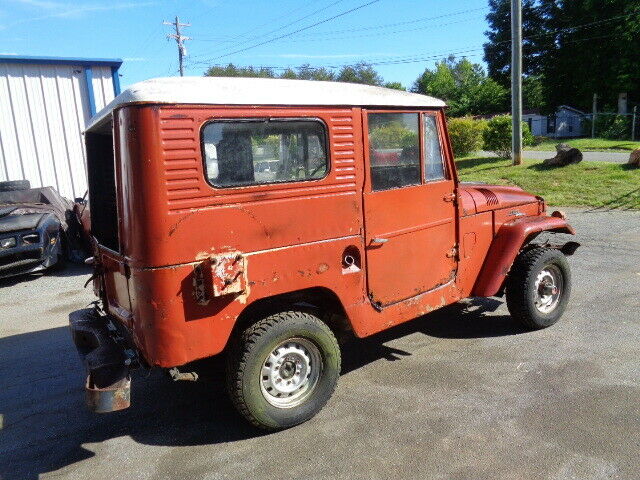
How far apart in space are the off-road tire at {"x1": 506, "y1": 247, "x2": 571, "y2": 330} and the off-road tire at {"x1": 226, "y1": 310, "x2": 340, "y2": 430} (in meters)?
2.10

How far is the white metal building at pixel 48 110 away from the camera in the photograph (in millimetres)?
10367

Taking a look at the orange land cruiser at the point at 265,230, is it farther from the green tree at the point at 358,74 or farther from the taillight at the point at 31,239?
the green tree at the point at 358,74

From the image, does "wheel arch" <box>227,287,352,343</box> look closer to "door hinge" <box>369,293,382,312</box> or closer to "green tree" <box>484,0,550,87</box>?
"door hinge" <box>369,293,382,312</box>

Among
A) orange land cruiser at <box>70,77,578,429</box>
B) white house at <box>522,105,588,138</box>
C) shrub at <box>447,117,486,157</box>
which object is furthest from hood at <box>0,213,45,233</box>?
white house at <box>522,105,588,138</box>

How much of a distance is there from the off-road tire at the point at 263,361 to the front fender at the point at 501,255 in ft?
5.85

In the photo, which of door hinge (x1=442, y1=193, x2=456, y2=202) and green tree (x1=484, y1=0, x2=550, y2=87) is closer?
door hinge (x1=442, y1=193, x2=456, y2=202)

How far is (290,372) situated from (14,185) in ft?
27.9

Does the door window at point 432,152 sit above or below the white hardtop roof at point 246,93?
below

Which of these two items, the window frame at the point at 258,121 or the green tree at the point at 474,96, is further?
the green tree at the point at 474,96

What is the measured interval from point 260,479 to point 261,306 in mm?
1063

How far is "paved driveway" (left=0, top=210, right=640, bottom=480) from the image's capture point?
10.1 ft

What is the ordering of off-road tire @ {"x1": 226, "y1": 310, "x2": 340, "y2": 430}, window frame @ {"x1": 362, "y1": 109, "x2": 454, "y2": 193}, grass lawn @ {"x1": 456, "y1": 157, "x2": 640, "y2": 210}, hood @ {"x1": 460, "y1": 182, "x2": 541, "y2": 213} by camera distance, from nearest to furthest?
off-road tire @ {"x1": 226, "y1": 310, "x2": 340, "y2": 430}
window frame @ {"x1": 362, "y1": 109, "x2": 454, "y2": 193}
hood @ {"x1": 460, "y1": 182, "x2": 541, "y2": 213}
grass lawn @ {"x1": 456, "y1": 157, "x2": 640, "y2": 210}

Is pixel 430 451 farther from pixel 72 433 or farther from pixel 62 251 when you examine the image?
pixel 62 251

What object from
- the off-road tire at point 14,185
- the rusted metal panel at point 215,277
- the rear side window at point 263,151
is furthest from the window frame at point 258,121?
the off-road tire at point 14,185
